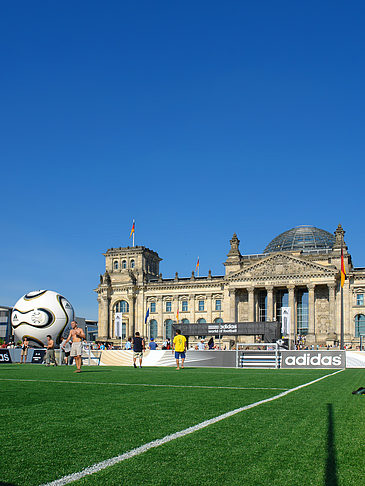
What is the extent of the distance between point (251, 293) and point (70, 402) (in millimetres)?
72637

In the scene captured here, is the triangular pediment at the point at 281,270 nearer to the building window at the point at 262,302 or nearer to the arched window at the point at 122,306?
the building window at the point at 262,302

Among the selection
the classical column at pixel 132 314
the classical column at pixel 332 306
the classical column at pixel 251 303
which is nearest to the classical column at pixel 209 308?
the classical column at pixel 251 303

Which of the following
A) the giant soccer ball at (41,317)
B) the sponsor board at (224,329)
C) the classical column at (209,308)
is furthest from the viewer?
the classical column at (209,308)

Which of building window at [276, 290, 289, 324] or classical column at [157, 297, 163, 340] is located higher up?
building window at [276, 290, 289, 324]

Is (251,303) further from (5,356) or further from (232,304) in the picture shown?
(5,356)

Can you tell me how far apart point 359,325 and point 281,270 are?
13728 millimetres

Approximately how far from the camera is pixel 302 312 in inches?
3199

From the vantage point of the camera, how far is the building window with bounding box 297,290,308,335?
80688mm

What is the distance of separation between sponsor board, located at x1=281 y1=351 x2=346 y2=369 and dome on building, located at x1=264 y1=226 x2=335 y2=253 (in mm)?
61068

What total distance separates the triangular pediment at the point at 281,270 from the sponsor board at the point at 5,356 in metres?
51.7

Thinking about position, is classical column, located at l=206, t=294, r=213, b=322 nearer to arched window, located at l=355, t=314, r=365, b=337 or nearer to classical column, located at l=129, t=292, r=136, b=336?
classical column, located at l=129, t=292, r=136, b=336

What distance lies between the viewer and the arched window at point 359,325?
249 feet

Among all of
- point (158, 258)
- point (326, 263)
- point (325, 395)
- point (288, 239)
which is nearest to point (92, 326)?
point (158, 258)

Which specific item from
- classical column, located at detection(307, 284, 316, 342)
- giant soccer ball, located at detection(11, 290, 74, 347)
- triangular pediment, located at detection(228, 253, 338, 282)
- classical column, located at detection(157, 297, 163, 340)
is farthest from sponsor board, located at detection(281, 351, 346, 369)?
classical column, located at detection(157, 297, 163, 340)
